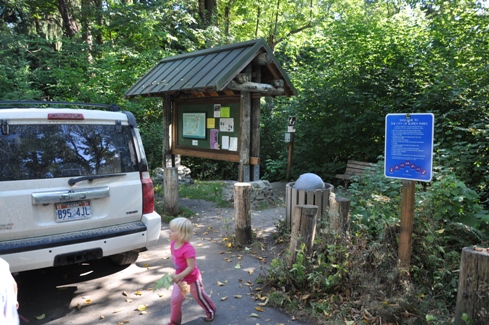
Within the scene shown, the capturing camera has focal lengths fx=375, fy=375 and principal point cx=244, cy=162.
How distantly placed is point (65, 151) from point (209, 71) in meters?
4.42

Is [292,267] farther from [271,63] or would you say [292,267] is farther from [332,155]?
[332,155]

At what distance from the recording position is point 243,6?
1948cm

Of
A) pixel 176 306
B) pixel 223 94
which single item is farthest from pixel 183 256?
pixel 223 94

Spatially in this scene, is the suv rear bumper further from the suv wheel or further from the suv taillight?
the suv wheel

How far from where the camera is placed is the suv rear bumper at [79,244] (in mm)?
3492

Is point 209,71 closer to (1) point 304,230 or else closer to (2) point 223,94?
(2) point 223,94

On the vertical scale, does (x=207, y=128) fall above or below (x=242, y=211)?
above

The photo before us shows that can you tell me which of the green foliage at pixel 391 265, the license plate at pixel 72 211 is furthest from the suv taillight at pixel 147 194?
the green foliage at pixel 391 265

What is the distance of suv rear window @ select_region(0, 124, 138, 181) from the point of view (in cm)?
364

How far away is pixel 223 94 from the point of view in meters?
8.59

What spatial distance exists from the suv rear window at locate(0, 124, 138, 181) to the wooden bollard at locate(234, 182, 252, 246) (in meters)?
1.88

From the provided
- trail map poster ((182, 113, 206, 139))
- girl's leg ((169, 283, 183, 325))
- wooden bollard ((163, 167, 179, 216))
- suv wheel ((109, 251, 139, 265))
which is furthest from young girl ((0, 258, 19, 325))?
trail map poster ((182, 113, 206, 139))

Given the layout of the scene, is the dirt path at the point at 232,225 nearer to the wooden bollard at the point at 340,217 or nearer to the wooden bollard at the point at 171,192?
the wooden bollard at the point at 171,192

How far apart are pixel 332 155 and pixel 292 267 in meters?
8.35
